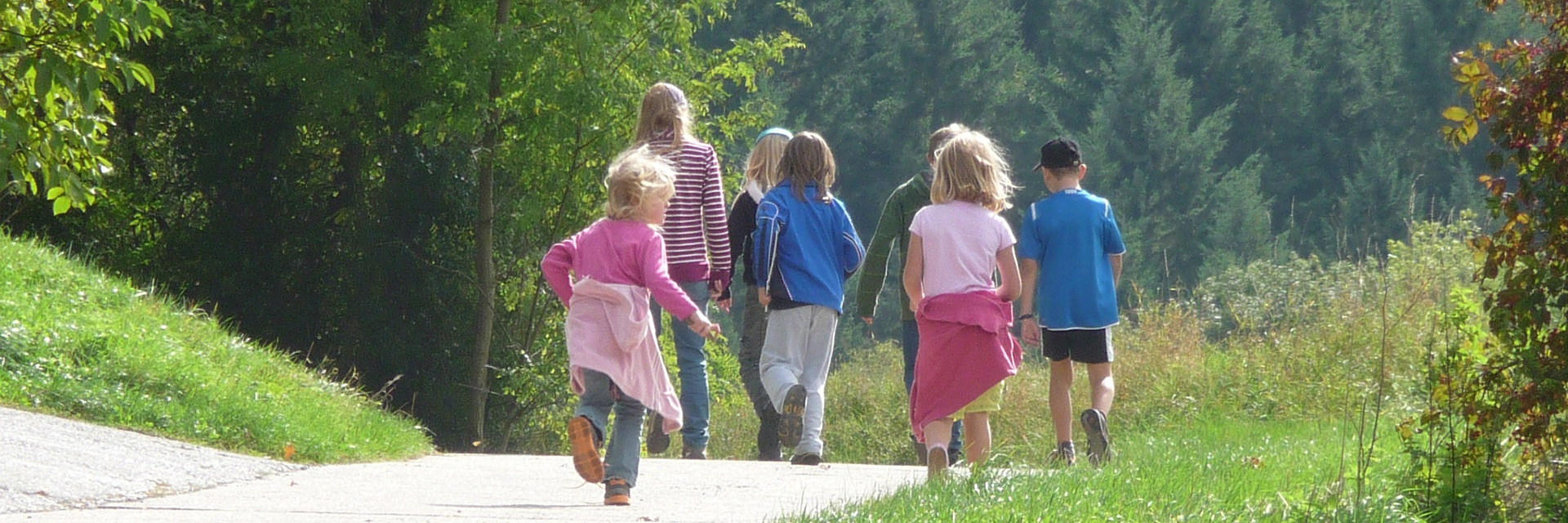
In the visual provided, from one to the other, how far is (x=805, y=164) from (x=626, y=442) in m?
2.67

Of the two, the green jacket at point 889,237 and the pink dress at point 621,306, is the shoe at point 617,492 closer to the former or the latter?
the pink dress at point 621,306

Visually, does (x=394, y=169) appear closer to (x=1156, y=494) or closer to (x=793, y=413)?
(x=793, y=413)

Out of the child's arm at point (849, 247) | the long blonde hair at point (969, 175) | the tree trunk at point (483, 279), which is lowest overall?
the tree trunk at point (483, 279)

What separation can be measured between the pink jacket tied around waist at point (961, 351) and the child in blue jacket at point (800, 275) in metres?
1.98

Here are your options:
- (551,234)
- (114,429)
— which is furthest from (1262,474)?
(551,234)

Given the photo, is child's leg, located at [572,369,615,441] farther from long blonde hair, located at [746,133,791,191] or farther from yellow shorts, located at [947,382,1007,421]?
long blonde hair, located at [746,133,791,191]

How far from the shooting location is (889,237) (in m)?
8.51

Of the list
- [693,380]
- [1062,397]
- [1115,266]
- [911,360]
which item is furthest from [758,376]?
[1115,266]

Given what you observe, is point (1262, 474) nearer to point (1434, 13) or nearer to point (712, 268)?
point (712, 268)

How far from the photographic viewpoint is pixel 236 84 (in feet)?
53.7

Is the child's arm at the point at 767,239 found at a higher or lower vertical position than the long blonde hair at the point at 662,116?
lower

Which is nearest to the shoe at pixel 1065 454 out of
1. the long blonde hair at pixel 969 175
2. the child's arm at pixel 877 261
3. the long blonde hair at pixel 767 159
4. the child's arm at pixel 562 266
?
the long blonde hair at pixel 969 175

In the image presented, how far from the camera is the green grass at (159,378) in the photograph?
8070mm

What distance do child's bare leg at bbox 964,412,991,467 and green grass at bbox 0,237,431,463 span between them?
10.5ft
